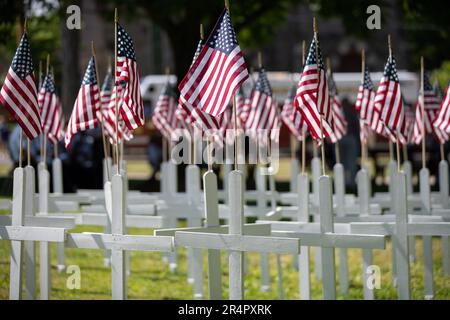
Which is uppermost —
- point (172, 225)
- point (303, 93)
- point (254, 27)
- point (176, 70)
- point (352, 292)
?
point (254, 27)

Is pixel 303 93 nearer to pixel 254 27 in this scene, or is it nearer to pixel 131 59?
pixel 131 59

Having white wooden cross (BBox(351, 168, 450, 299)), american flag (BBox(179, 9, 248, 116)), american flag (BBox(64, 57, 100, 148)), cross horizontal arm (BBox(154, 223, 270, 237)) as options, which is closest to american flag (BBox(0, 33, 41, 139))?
american flag (BBox(64, 57, 100, 148))

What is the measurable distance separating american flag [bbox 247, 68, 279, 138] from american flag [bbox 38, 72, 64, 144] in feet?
8.34

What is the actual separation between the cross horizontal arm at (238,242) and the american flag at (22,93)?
2.03 meters

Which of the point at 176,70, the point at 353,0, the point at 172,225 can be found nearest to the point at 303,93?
the point at 172,225

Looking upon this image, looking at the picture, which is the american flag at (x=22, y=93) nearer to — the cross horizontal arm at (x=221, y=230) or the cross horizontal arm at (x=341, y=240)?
the cross horizontal arm at (x=221, y=230)

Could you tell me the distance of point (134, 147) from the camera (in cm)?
4412

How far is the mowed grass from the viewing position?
11.1 meters

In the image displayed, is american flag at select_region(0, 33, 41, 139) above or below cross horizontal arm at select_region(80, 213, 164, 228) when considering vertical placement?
above

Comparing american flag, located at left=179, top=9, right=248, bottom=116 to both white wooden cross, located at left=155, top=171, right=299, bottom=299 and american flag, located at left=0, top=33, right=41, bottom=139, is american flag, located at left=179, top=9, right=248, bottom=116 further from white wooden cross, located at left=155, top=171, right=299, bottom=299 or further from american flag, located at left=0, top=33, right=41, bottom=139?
american flag, located at left=0, top=33, right=41, bottom=139

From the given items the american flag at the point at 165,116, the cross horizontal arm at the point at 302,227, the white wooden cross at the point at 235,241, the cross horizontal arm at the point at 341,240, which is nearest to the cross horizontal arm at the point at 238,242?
the white wooden cross at the point at 235,241

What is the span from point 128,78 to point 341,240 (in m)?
2.41
